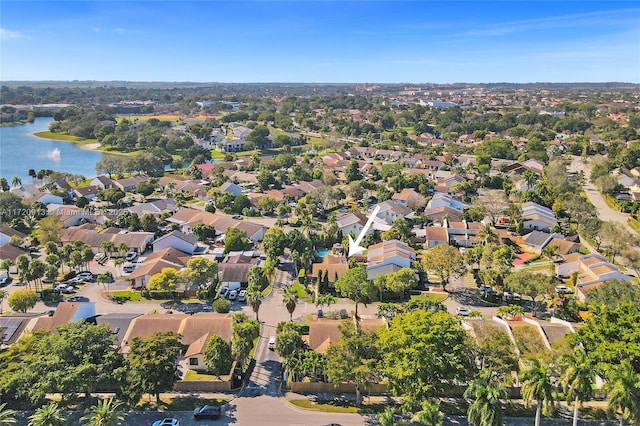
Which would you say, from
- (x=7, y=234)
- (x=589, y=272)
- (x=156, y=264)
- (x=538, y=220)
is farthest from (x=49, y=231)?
(x=538, y=220)

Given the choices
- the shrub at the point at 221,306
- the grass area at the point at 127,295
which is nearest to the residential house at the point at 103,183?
the grass area at the point at 127,295

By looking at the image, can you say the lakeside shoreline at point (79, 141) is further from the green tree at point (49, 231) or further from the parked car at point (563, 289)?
the parked car at point (563, 289)

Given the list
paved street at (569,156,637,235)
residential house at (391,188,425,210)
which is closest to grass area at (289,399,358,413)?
residential house at (391,188,425,210)

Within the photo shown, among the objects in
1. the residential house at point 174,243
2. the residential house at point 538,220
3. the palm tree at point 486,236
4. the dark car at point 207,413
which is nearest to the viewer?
the dark car at point 207,413

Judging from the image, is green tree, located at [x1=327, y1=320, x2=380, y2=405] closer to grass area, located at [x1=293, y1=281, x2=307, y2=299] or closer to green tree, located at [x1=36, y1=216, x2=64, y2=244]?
grass area, located at [x1=293, y1=281, x2=307, y2=299]

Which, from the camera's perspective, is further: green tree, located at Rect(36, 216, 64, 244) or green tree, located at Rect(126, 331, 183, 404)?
green tree, located at Rect(36, 216, 64, 244)

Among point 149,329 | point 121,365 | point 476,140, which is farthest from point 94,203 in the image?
point 476,140

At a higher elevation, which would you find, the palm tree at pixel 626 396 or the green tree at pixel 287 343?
the palm tree at pixel 626 396

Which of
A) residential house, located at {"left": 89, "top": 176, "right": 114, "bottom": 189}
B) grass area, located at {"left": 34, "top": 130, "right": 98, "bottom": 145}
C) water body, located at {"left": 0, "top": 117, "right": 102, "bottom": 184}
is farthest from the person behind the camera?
grass area, located at {"left": 34, "top": 130, "right": 98, "bottom": 145}

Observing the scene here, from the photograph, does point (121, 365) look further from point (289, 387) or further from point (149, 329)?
point (289, 387)
